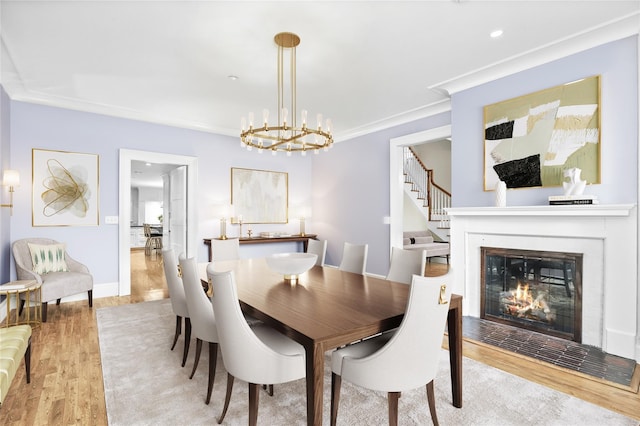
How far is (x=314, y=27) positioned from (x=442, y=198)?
644cm

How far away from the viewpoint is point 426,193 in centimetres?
811

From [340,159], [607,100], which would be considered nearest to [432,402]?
[607,100]

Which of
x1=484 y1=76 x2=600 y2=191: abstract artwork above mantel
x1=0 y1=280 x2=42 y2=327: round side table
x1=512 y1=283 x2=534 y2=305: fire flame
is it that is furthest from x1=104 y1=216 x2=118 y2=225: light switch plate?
x1=512 y1=283 x2=534 y2=305: fire flame

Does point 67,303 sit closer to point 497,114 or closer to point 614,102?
point 497,114

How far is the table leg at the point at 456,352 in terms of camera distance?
1976 millimetres

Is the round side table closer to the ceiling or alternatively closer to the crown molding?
the ceiling

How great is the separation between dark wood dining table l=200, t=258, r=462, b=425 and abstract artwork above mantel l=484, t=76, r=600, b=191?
1.86 metres

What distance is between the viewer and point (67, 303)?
14.2ft

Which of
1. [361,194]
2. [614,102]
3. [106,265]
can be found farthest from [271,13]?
[106,265]

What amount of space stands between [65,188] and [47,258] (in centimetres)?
94

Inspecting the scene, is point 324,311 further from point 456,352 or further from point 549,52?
point 549,52

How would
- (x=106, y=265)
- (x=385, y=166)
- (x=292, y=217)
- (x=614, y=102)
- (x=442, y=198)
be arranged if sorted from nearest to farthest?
1. (x=614, y=102)
2. (x=106, y=265)
3. (x=385, y=166)
4. (x=292, y=217)
5. (x=442, y=198)

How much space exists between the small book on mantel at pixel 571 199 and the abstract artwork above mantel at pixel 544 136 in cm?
17

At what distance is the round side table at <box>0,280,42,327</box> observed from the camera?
10.4 feet
